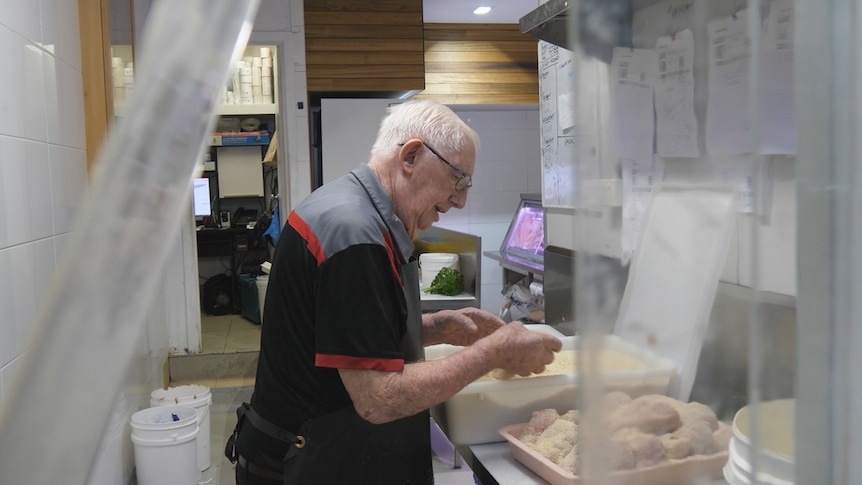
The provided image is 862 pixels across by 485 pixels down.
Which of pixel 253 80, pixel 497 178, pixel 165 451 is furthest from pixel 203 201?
pixel 165 451

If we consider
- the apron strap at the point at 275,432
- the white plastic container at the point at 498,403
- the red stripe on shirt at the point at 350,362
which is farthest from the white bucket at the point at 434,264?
the red stripe on shirt at the point at 350,362

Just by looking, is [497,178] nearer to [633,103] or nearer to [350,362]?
[350,362]

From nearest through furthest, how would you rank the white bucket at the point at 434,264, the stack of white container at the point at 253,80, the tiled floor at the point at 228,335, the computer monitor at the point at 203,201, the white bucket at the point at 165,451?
the white bucket at the point at 165,451 < the white bucket at the point at 434,264 < the tiled floor at the point at 228,335 < the stack of white container at the point at 253,80 < the computer monitor at the point at 203,201

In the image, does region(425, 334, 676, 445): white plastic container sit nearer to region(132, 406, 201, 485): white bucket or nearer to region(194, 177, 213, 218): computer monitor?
region(132, 406, 201, 485): white bucket

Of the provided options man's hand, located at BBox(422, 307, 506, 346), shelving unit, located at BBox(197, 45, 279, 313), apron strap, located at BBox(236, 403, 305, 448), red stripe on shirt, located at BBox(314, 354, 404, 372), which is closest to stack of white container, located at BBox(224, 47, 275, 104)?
shelving unit, located at BBox(197, 45, 279, 313)

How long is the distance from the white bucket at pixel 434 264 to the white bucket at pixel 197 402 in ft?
4.40

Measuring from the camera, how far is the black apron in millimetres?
1500

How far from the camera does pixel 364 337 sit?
1.31 metres

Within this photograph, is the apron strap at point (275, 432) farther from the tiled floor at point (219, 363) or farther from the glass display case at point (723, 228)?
the tiled floor at point (219, 363)

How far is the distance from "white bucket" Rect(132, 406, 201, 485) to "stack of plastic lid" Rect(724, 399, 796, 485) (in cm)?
298

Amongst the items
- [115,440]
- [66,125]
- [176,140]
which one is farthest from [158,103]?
[115,440]

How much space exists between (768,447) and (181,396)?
3.44m

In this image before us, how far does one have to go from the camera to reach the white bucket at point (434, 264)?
396 cm

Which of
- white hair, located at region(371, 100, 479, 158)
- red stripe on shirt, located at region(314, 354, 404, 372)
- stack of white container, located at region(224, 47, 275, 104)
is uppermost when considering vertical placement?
stack of white container, located at region(224, 47, 275, 104)
